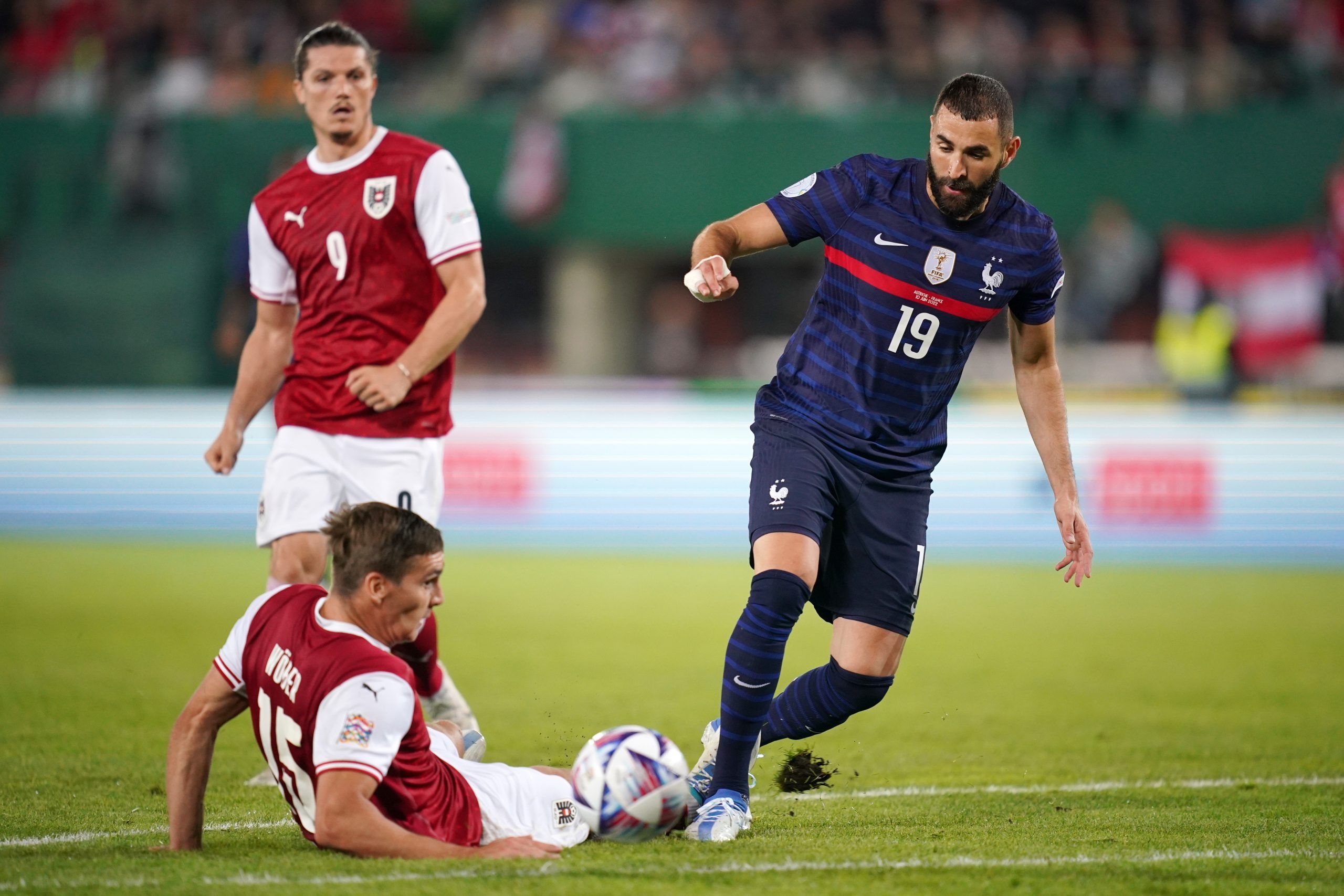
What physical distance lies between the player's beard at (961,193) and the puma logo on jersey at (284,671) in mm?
2514

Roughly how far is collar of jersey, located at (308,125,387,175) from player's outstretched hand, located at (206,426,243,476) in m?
1.04

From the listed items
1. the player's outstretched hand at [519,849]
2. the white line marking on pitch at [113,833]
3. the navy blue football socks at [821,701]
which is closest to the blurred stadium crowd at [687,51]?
the navy blue football socks at [821,701]

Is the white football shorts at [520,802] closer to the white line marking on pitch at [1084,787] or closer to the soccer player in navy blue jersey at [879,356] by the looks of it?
the soccer player in navy blue jersey at [879,356]

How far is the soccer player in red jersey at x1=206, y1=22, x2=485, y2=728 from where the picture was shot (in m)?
5.53

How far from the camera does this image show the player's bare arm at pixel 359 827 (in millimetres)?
3777

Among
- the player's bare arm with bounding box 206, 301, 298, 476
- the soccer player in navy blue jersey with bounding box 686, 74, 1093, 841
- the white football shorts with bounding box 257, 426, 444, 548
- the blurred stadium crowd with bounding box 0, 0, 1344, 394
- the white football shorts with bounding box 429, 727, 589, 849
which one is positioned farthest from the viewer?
the blurred stadium crowd with bounding box 0, 0, 1344, 394

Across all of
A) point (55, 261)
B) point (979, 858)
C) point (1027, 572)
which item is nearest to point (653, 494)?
point (1027, 572)

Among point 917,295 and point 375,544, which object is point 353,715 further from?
point 917,295

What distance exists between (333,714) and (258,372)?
94.3 inches

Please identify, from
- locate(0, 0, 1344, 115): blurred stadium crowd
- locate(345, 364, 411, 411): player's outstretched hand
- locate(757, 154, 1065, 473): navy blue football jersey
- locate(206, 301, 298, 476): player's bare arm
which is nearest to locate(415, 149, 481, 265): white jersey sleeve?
locate(345, 364, 411, 411): player's outstretched hand

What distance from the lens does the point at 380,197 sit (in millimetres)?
5574

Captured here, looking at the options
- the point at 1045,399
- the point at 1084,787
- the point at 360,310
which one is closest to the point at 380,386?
the point at 360,310

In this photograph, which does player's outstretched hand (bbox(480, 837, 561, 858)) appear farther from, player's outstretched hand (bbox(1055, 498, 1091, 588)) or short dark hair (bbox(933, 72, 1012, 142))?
short dark hair (bbox(933, 72, 1012, 142))

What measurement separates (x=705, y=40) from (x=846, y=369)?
45.9ft
